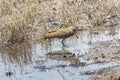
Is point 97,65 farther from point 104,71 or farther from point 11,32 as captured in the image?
point 11,32

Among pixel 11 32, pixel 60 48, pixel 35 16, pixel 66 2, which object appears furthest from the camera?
pixel 66 2

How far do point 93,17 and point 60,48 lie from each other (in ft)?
7.25

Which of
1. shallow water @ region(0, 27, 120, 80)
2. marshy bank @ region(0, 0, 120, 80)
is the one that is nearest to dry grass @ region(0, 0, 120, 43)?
marshy bank @ region(0, 0, 120, 80)

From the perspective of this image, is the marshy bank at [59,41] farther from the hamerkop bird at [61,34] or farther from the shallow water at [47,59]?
the hamerkop bird at [61,34]

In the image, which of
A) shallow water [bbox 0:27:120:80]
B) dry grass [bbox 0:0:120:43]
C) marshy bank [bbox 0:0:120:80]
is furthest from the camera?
dry grass [bbox 0:0:120:43]

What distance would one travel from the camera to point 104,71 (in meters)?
6.87

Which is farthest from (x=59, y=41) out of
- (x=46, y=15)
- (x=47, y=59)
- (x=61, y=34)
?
(x=46, y=15)

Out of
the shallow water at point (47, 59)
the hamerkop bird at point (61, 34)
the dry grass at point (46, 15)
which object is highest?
the dry grass at point (46, 15)

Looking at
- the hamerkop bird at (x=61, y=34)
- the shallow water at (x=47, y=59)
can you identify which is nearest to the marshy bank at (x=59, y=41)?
the shallow water at (x=47, y=59)

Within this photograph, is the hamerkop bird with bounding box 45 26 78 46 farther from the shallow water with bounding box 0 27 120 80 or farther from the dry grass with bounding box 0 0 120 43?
the dry grass with bounding box 0 0 120 43

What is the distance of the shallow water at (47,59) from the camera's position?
6.97 metres

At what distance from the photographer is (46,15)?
10.5m

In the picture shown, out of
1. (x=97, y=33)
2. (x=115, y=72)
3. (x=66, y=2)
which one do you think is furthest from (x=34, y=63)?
(x=66, y=2)

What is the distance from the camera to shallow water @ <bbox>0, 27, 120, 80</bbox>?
6.97 meters
